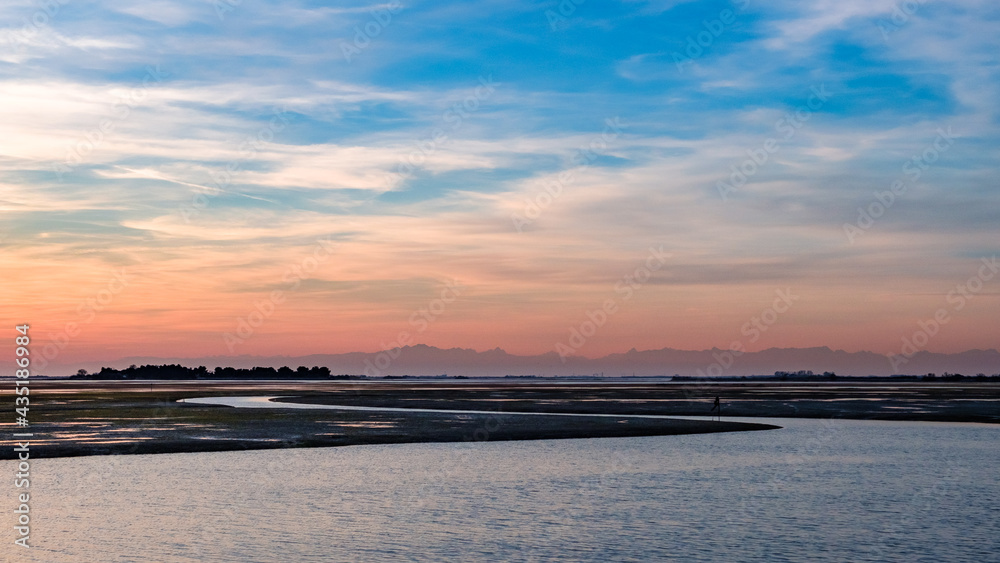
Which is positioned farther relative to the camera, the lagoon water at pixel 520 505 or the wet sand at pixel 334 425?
the wet sand at pixel 334 425

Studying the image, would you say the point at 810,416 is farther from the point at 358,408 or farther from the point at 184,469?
the point at 184,469

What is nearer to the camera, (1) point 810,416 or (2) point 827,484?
(2) point 827,484

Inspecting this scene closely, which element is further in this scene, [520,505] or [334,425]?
[334,425]

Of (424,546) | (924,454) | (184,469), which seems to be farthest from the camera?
(924,454)

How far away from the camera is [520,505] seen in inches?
1115

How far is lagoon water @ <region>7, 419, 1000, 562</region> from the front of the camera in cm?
2200

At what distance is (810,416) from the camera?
2881 inches

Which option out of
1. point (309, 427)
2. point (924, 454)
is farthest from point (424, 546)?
point (309, 427)

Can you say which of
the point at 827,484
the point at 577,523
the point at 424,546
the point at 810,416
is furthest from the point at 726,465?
the point at 810,416

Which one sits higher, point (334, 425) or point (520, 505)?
point (334, 425)

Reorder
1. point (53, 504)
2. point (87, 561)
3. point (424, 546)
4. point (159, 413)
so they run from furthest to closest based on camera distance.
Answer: point (159, 413)
point (53, 504)
point (424, 546)
point (87, 561)

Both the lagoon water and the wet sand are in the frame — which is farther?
the wet sand

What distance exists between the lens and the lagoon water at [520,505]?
22000 millimetres

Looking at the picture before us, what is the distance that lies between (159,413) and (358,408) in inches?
741
